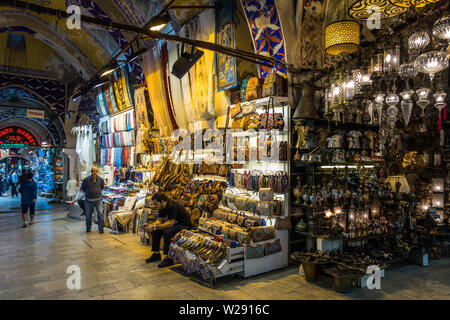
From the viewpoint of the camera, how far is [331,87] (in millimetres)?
4129

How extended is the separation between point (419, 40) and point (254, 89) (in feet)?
7.67

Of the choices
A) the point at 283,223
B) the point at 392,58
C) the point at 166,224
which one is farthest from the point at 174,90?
the point at 392,58

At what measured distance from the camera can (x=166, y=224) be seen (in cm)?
474

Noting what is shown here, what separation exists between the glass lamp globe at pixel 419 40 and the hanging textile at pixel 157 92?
4.98m

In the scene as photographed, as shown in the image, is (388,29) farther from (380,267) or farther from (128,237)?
(128,237)

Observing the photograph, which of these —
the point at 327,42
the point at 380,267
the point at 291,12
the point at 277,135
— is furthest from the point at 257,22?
the point at 380,267

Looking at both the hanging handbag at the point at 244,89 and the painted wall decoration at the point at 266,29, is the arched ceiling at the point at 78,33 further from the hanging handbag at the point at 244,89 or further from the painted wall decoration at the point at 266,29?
the hanging handbag at the point at 244,89

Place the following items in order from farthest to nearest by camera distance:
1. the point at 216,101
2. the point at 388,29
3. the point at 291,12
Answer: the point at 216,101
the point at 291,12
the point at 388,29

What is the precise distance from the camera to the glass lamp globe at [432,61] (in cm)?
288

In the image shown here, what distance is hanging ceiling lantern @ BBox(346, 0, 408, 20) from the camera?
3.40 meters

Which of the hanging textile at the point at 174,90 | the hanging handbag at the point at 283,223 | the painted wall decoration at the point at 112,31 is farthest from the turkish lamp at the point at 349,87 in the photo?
the painted wall decoration at the point at 112,31

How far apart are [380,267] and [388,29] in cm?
289

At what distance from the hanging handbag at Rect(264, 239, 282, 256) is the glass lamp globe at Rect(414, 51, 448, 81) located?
281 cm

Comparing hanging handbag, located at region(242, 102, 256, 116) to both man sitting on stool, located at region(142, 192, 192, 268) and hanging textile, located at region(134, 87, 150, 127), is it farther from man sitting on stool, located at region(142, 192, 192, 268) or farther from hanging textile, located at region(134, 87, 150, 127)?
hanging textile, located at region(134, 87, 150, 127)
